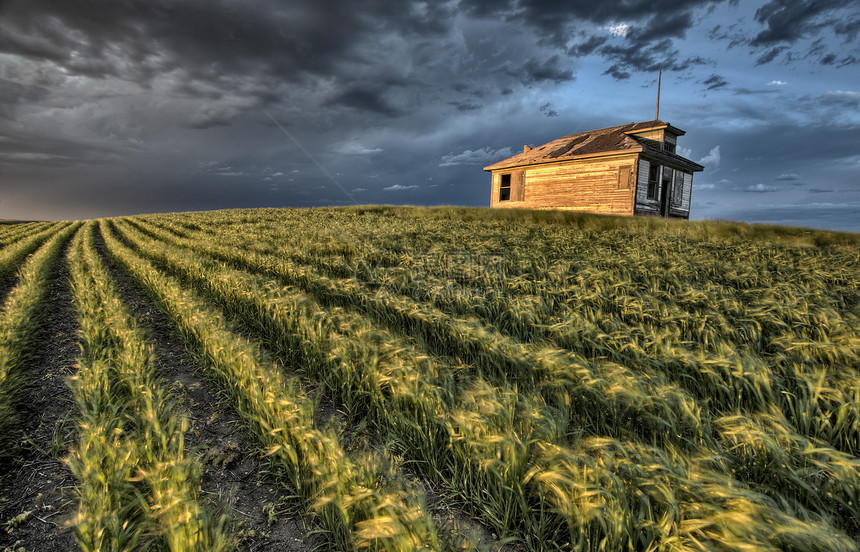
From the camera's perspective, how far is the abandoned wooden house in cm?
2319

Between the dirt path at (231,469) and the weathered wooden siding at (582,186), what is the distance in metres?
25.0

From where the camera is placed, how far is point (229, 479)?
2736mm

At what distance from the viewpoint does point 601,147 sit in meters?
24.9

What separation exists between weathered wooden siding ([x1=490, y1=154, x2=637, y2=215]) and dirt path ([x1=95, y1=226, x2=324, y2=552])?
25.0m

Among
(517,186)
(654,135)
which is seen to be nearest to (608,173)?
(517,186)

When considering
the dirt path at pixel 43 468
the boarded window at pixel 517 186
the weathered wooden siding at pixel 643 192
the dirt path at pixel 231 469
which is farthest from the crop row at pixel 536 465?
the boarded window at pixel 517 186

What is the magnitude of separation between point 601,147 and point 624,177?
323 centimetres

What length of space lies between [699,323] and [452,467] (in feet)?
13.1

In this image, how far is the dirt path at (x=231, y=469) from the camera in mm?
2254

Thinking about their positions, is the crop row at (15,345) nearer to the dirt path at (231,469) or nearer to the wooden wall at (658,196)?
the dirt path at (231,469)

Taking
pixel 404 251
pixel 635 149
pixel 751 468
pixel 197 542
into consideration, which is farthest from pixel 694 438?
pixel 635 149

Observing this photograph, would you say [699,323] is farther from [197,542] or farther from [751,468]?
[197,542]

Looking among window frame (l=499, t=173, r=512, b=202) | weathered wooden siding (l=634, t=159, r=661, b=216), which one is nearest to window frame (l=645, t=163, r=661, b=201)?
weathered wooden siding (l=634, t=159, r=661, b=216)

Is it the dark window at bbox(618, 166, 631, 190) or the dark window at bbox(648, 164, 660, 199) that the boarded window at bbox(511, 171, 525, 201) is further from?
the dark window at bbox(648, 164, 660, 199)
